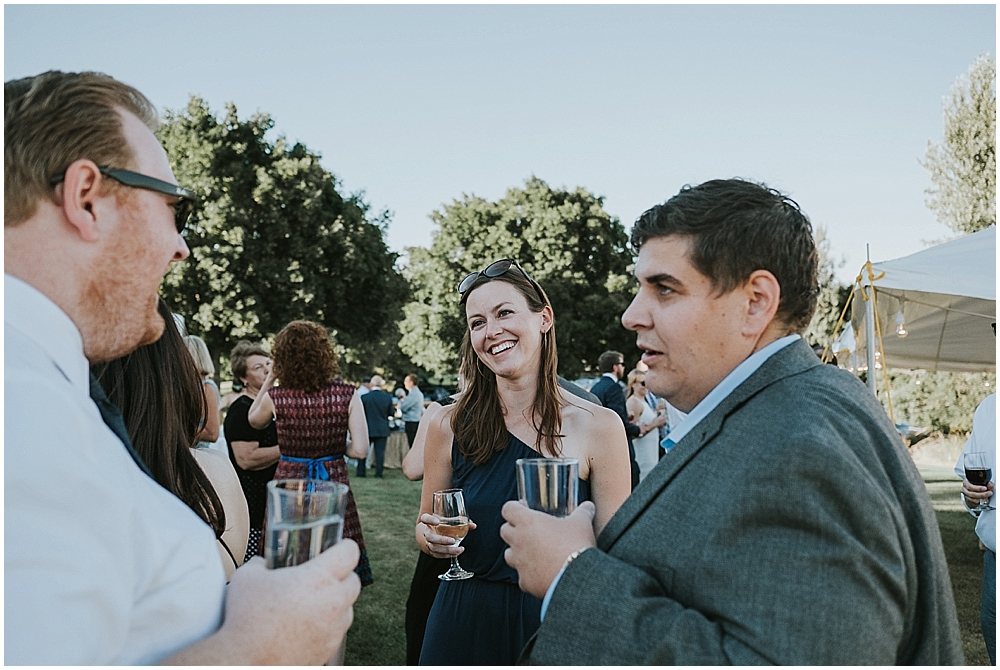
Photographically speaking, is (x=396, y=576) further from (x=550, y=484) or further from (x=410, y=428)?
(x=410, y=428)

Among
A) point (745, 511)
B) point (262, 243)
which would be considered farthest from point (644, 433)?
point (262, 243)

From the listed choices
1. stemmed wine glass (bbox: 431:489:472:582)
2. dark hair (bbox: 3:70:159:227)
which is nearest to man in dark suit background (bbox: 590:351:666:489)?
stemmed wine glass (bbox: 431:489:472:582)

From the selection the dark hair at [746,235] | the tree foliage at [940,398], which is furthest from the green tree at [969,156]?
the dark hair at [746,235]

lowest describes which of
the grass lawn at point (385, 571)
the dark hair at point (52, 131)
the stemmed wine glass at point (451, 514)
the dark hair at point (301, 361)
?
the grass lawn at point (385, 571)

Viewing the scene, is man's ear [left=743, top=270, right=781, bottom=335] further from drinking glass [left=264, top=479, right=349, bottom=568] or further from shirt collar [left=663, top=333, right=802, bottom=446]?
drinking glass [left=264, top=479, right=349, bottom=568]

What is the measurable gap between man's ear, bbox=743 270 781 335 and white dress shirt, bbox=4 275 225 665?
1.34 meters

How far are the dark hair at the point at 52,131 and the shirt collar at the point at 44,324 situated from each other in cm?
17

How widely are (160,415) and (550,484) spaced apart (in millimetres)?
1372

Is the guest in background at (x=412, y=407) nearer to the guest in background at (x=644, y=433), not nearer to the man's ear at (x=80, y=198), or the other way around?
the guest in background at (x=644, y=433)

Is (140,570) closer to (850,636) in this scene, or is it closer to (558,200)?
(850,636)

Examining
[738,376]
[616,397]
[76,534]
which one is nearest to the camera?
[76,534]

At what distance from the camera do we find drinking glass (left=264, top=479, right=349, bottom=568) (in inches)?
55.2

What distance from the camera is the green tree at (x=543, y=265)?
29891 mm

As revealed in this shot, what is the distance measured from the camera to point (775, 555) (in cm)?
129
